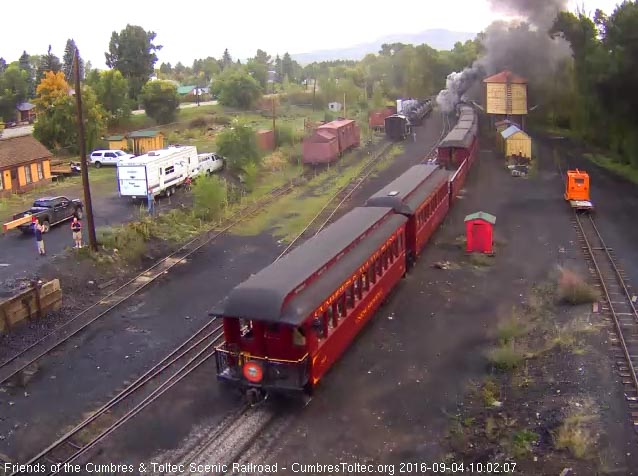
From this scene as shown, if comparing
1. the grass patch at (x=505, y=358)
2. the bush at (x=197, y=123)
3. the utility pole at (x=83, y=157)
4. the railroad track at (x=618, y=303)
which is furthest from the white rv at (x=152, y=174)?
the bush at (x=197, y=123)

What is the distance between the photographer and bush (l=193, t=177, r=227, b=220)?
99.2 ft

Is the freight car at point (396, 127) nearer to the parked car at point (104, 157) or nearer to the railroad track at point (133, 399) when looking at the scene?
the parked car at point (104, 157)

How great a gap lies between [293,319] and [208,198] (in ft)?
61.9

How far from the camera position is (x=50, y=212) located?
28906mm

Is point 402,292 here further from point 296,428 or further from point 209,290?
point 296,428

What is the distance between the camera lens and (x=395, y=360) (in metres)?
15.9

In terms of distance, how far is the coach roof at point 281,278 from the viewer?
12.7 m

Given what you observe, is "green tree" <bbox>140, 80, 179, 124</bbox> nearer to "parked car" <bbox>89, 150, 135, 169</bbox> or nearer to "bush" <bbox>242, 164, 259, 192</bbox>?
"parked car" <bbox>89, 150, 135, 169</bbox>

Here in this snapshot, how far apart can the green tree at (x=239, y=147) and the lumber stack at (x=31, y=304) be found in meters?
22.6

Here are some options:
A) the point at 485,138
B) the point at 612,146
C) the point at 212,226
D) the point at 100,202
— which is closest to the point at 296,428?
the point at 212,226

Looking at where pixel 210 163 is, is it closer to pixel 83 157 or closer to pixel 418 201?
pixel 83 157

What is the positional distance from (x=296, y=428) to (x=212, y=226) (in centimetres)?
1825

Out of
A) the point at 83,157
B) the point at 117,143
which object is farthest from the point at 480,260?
the point at 117,143

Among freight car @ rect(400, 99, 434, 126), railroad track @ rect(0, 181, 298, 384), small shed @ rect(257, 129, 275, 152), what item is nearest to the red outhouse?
railroad track @ rect(0, 181, 298, 384)
